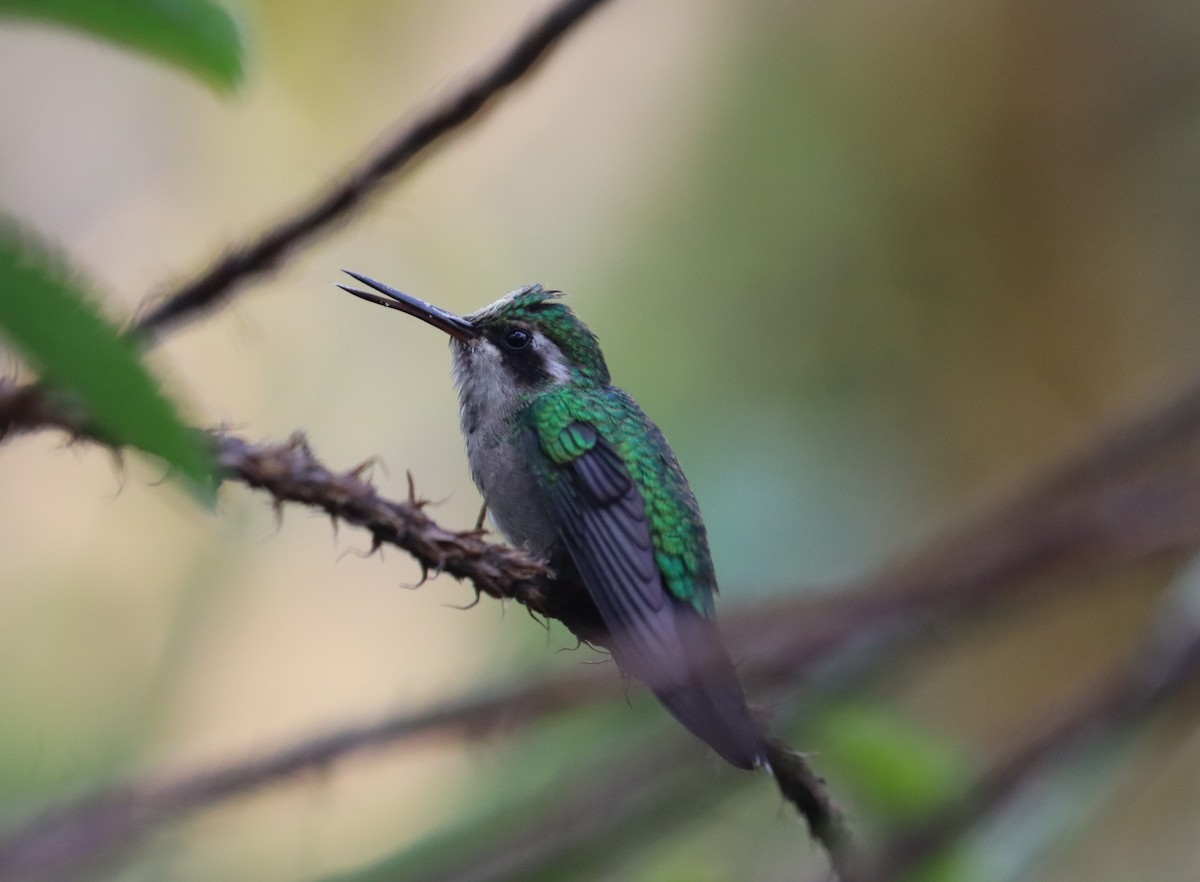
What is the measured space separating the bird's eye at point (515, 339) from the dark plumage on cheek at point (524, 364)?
0.01m

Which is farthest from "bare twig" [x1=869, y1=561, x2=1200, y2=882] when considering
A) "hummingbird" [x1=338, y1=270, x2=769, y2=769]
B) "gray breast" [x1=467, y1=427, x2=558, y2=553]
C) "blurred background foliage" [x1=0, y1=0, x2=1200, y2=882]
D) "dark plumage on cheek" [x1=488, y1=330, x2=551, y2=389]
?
"blurred background foliage" [x1=0, y1=0, x2=1200, y2=882]

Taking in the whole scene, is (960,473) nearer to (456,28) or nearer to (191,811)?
(456,28)

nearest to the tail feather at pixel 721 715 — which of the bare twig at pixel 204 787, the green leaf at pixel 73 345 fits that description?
the bare twig at pixel 204 787

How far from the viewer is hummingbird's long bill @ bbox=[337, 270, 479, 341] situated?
298 centimetres

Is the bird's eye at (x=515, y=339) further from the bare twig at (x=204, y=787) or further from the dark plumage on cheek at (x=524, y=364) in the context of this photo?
the bare twig at (x=204, y=787)

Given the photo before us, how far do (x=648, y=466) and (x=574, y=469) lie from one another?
13.6 inches

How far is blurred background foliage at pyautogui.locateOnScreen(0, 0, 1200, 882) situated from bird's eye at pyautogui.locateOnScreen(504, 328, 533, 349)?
1879 millimetres

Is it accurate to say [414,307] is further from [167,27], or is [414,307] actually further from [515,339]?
[167,27]

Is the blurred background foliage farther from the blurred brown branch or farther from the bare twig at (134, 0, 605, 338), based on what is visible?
the blurred brown branch

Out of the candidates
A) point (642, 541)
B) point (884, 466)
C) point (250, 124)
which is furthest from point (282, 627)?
point (642, 541)

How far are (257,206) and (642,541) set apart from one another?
196 inches

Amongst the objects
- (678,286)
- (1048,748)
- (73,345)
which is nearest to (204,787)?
(73,345)

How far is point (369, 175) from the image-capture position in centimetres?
141

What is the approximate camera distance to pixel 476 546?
6.32 feet
